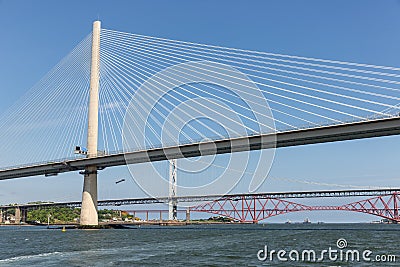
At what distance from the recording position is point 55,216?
136m

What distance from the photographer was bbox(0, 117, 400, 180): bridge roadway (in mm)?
40750

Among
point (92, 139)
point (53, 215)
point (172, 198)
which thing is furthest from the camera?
point (53, 215)

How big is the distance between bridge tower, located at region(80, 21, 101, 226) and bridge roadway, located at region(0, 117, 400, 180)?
54.4 inches

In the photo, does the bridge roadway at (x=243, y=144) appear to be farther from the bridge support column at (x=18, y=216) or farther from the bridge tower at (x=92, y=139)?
the bridge support column at (x=18, y=216)

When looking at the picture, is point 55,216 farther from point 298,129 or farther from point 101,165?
point 298,129

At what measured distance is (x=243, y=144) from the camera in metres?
46.3

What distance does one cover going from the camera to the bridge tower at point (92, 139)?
5553cm

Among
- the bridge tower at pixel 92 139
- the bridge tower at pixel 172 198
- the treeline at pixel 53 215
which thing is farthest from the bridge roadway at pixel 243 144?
the treeline at pixel 53 215

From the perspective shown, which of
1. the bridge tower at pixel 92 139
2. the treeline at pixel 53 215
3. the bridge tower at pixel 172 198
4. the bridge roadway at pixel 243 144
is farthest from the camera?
the treeline at pixel 53 215

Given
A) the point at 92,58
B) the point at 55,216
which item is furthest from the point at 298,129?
the point at 55,216

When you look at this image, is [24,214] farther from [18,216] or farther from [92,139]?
[92,139]

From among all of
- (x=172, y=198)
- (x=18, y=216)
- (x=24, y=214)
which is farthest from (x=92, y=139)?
(x=24, y=214)

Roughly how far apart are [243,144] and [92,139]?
62.3ft

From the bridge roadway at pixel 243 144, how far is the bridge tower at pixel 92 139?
4.53 feet
